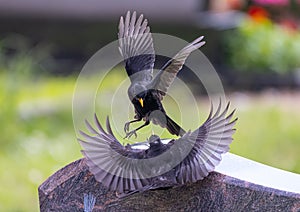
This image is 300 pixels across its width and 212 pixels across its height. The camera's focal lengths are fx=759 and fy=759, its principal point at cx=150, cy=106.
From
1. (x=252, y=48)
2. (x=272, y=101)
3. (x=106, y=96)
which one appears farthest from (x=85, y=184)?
(x=252, y=48)

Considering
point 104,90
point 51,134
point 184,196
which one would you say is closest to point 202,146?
point 184,196

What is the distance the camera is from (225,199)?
2.35 m

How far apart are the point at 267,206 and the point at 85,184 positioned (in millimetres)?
606

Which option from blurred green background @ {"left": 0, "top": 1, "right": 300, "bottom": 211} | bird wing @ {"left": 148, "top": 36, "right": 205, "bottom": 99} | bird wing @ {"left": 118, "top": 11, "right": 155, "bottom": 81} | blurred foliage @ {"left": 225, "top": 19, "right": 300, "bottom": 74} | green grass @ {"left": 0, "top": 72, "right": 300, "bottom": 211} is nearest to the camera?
bird wing @ {"left": 148, "top": 36, "right": 205, "bottom": 99}

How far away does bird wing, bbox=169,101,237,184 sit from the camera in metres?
2.22

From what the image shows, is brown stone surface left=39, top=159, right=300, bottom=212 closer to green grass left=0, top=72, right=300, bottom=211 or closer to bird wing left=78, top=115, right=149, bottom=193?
bird wing left=78, top=115, right=149, bottom=193

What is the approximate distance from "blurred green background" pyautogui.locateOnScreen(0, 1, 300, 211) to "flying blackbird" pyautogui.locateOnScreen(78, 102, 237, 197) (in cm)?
205

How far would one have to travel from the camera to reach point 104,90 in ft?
23.1

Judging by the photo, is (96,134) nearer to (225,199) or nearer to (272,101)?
(225,199)

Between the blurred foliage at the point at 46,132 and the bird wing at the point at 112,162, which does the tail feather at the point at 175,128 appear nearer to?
the bird wing at the point at 112,162

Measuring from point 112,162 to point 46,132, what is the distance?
13.1 feet

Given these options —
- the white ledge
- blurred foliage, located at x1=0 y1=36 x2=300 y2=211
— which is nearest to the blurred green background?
blurred foliage, located at x1=0 y1=36 x2=300 y2=211

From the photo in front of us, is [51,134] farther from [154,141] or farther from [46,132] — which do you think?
[154,141]

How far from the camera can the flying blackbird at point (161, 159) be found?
7.25 feet
